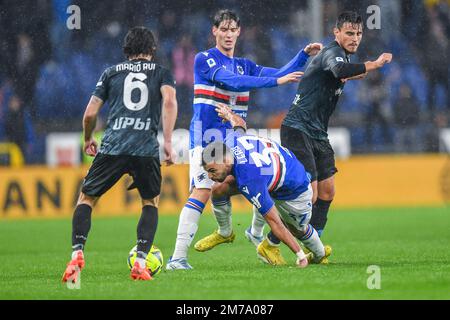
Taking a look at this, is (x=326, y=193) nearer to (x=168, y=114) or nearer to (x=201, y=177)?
(x=201, y=177)

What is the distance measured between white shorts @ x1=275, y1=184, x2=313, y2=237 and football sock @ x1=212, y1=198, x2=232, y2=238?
897mm

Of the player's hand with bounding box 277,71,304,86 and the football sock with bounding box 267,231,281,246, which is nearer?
the player's hand with bounding box 277,71,304,86

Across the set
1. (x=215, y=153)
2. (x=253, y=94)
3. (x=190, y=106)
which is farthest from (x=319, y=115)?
(x=253, y=94)

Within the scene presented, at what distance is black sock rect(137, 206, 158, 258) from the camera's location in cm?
822

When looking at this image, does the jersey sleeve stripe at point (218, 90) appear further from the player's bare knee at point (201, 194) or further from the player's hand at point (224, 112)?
the player's bare knee at point (201, 194)

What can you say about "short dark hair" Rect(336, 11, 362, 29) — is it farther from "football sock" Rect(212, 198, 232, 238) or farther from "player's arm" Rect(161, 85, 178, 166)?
"player's arm" Rect(161, 85, 178, 166)

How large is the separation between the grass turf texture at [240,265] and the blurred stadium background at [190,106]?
15 cm

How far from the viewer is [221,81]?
30.8ft

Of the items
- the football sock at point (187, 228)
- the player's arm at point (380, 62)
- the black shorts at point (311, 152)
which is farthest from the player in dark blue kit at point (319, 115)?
the football sock at point (187, 228)

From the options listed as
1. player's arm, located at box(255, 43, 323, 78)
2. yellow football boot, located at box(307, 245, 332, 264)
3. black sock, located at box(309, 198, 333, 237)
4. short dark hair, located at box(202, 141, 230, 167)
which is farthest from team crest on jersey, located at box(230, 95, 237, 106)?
yellow football boot, located at box(307, 245, 332, 264)

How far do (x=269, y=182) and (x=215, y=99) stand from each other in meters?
1.27

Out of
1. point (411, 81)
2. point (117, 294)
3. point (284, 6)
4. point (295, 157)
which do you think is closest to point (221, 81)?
point (295, 157)

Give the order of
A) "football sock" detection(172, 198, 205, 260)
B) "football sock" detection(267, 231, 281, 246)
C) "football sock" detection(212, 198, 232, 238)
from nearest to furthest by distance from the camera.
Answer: "football sock" detection(172, 198, 205, 260) < "football sock" detection(267, 231, 281, 246) < "football sock" detection(212, 198, 232, 238)

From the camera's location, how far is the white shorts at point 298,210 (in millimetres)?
9016
